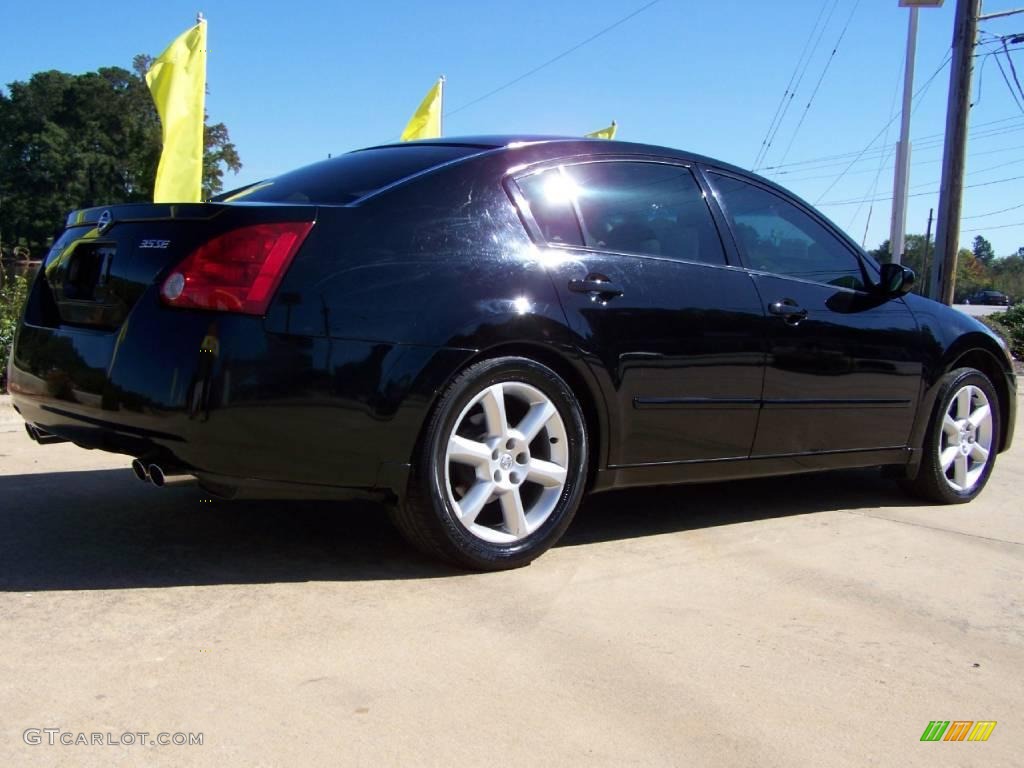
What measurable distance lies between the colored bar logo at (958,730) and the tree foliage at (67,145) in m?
80.3

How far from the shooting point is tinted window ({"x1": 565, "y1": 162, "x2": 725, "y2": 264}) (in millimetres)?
3855

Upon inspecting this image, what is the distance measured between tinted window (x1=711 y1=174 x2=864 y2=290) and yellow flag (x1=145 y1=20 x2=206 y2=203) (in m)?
6.99

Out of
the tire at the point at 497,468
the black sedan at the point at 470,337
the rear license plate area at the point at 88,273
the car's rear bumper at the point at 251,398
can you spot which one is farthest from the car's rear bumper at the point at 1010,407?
the rear license plate area at the point at 88,273

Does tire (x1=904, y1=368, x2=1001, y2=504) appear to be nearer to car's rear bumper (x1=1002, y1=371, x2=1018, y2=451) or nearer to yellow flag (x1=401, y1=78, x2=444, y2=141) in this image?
car's rear bumper (x1=1002, y1=371, x2=1018, y2=451)

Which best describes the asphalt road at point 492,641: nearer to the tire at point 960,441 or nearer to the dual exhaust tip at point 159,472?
the dual exhaust tip at point 159,472

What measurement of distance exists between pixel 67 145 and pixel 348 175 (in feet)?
292

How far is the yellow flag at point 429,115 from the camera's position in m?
12.2

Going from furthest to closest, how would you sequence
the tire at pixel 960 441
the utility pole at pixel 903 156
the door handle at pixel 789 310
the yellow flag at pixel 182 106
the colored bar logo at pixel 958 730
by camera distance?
the utility pole at pixel 903 156 → the yellow flag at pixel 182 106 → the tire at pixel 960 441 → the door handle at pixel 789 310 → the colored bar logo at pixel 958 730

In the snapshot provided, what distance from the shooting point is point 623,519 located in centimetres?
448

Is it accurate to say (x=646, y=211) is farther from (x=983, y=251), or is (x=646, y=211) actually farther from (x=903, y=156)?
(x=983, y=251)

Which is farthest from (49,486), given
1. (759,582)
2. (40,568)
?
(759,582)

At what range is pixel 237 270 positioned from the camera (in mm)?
3020

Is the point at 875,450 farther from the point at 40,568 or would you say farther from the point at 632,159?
the point at 40,568

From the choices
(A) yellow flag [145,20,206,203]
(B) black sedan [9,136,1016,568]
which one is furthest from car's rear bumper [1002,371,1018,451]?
(A) yellow flag [145,20,206,203]
